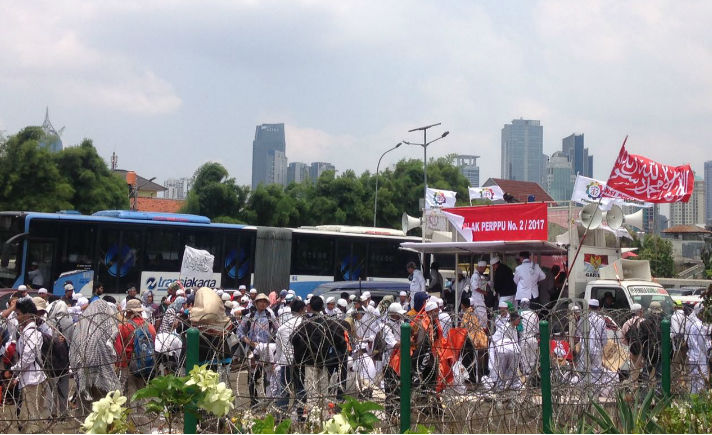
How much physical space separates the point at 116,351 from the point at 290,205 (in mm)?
37536

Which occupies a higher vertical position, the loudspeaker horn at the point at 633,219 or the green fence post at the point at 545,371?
the loudspeaker horn at the point at 633,219

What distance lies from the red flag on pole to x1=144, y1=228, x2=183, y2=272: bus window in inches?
510

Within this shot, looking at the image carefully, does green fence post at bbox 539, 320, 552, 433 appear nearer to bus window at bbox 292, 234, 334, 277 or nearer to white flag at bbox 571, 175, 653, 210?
white flag at bbox 571, 175, 653, 210

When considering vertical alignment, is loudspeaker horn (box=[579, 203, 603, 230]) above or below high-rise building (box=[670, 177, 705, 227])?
below

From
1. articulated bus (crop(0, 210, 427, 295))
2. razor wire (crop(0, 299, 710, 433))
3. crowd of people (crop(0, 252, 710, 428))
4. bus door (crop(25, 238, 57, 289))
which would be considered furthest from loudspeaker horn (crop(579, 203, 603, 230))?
bus door (crop(25, 238, 57, 289))

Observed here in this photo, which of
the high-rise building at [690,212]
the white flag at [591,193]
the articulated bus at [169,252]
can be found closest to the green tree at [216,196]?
the articulated bus at [169,252]

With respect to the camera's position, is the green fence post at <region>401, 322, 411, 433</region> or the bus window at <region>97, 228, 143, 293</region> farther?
the bus window at <region>97, 228, 143, 293</region>

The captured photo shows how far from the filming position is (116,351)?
7.61m

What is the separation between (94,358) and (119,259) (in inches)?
567

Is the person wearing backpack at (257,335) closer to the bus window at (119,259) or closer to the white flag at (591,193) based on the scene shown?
the white flag at (591,193)

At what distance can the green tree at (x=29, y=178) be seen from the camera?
32.4m

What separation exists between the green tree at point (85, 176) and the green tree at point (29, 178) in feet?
5.42

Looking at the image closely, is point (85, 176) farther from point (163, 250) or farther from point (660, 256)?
point (660, 256)

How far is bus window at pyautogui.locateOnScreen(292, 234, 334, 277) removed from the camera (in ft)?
83.1
